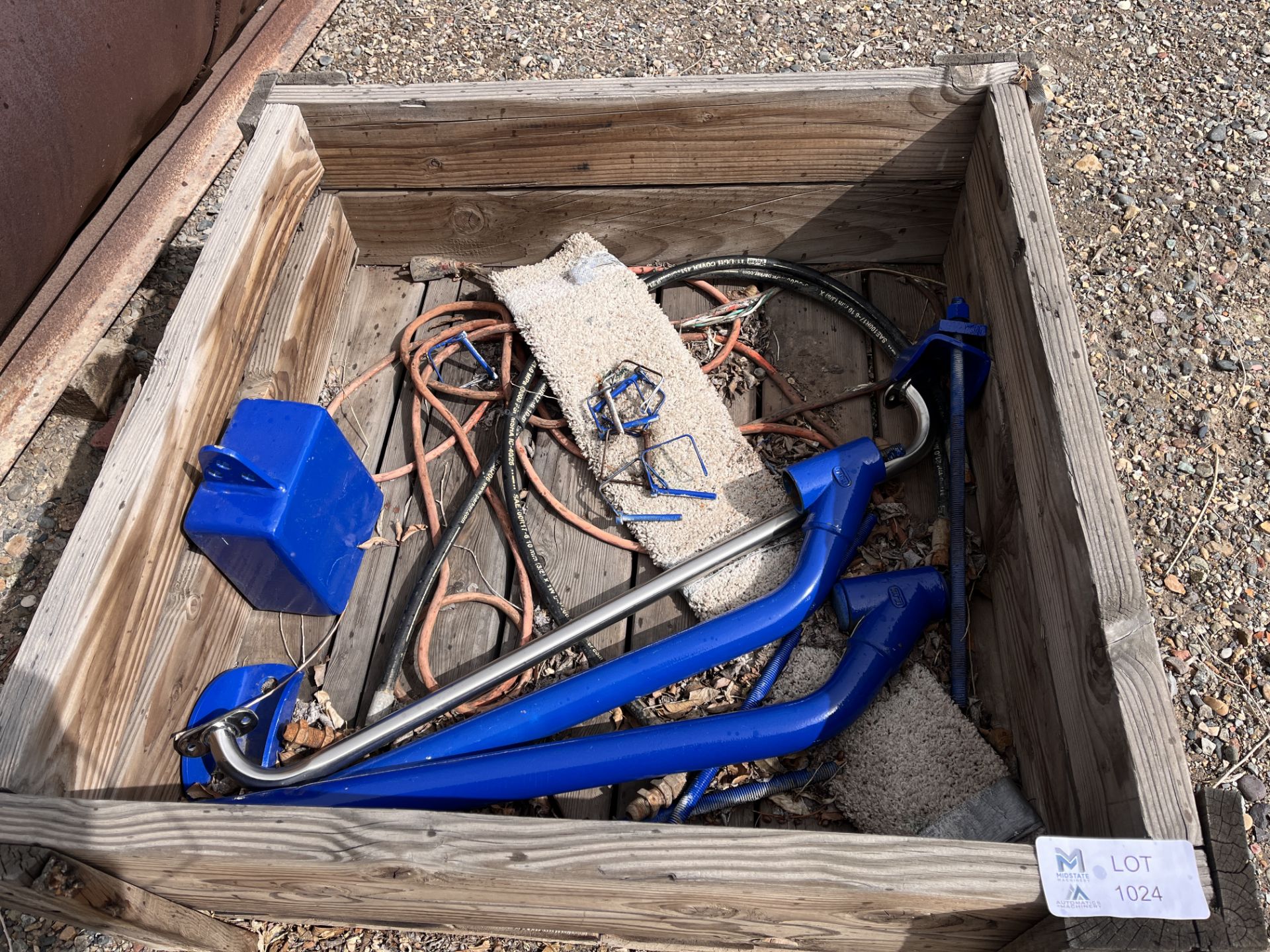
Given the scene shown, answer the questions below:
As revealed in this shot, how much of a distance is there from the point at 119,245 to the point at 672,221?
5.00 feet

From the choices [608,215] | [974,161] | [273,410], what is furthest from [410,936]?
[974,161]

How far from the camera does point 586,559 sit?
6.00 ft

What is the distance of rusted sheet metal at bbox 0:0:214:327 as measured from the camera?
179 centimetres

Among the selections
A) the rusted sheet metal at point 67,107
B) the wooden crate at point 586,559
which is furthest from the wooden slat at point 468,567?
the rusted sheet metal at point 67,107

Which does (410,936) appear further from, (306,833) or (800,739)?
(800,739)

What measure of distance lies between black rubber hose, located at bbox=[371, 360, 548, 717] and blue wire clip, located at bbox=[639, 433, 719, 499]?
29 centimetres

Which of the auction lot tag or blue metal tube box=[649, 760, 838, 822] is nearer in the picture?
the auction lot tag

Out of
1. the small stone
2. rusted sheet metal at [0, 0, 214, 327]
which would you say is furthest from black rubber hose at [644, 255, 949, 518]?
rusted sheet metal at [0, 0, 214, 327]

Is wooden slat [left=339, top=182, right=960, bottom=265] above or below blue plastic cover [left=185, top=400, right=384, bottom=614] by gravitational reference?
above

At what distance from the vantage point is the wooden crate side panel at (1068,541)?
110 cm

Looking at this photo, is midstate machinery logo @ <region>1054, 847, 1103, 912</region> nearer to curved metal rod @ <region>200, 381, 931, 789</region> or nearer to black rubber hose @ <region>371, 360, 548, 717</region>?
curved metal rod @ <region>200, 381, 931, 789</region>

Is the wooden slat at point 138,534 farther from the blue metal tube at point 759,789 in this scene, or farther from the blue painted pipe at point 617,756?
the blue metal tube at point 759,789

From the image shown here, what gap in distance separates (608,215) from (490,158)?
30 centimetres

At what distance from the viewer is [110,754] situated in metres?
1.38
